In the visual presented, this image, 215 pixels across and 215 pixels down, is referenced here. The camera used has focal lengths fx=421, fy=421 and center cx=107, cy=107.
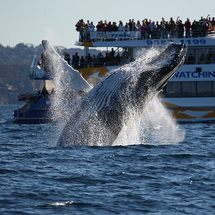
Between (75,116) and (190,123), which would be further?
(190,123)

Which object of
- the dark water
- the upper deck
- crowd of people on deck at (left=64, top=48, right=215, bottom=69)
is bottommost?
the dark water

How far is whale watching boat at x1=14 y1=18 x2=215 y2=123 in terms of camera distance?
85.6 feet

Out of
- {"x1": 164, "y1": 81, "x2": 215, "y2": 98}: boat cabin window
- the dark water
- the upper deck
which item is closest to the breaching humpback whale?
the dark water

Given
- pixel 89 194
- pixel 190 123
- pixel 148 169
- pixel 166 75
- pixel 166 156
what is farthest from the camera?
pixel 190 123

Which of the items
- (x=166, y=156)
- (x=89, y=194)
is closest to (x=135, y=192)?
(x=89, y=194)

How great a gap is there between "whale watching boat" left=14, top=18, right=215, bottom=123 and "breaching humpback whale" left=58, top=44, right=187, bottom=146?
1738 cm

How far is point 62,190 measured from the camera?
284 inches

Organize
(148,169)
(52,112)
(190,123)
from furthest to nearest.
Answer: (52,112)
(190,123)
(148,169)

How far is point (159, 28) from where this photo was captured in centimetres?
2603

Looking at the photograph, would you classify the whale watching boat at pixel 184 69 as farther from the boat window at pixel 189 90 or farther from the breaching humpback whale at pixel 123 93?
the breaching humpback whale at pixel 123 93

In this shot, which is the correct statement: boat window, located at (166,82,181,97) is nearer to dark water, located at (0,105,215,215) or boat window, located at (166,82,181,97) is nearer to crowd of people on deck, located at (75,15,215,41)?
crowd of people on deck, located at (75,15,215,41)

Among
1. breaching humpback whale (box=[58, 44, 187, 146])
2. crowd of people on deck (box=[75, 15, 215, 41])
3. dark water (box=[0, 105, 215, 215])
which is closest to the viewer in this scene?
dark water (box=[0, 105, 215, 215])

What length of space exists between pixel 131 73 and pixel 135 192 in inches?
88.7

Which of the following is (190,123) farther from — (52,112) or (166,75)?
(166,75)
